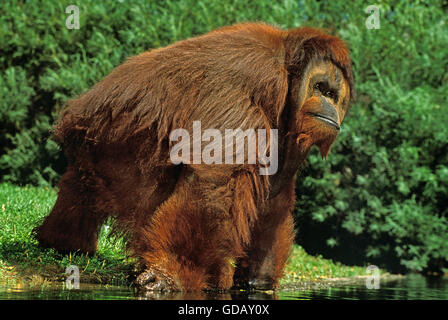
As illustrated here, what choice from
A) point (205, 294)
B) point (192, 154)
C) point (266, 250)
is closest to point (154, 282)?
point (205, 294)

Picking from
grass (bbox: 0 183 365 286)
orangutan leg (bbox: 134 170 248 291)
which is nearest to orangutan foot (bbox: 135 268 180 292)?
orangutan leg (bbox: 134 170 248 291)

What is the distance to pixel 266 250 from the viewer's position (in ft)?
17.4

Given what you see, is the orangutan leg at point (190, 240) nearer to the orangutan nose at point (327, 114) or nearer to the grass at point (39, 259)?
the grass at point (39, 259)

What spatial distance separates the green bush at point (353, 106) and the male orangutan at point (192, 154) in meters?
3.94

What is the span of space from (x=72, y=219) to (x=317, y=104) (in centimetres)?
219

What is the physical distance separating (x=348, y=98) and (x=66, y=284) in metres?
2.60

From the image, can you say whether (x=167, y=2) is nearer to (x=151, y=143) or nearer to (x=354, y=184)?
(x=354, y=184)

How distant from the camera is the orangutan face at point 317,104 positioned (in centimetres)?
460

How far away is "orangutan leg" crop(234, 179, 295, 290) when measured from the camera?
17.0 ft

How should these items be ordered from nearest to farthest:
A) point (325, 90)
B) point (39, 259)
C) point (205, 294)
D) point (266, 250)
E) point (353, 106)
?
point (205, 294), point (325, 90), point (39, 259), point (266, 250), point (353, 106)

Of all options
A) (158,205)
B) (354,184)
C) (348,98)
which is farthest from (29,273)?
(354,184)

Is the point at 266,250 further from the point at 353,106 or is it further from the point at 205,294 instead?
the point at 353,106

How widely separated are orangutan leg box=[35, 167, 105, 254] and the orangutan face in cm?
179
